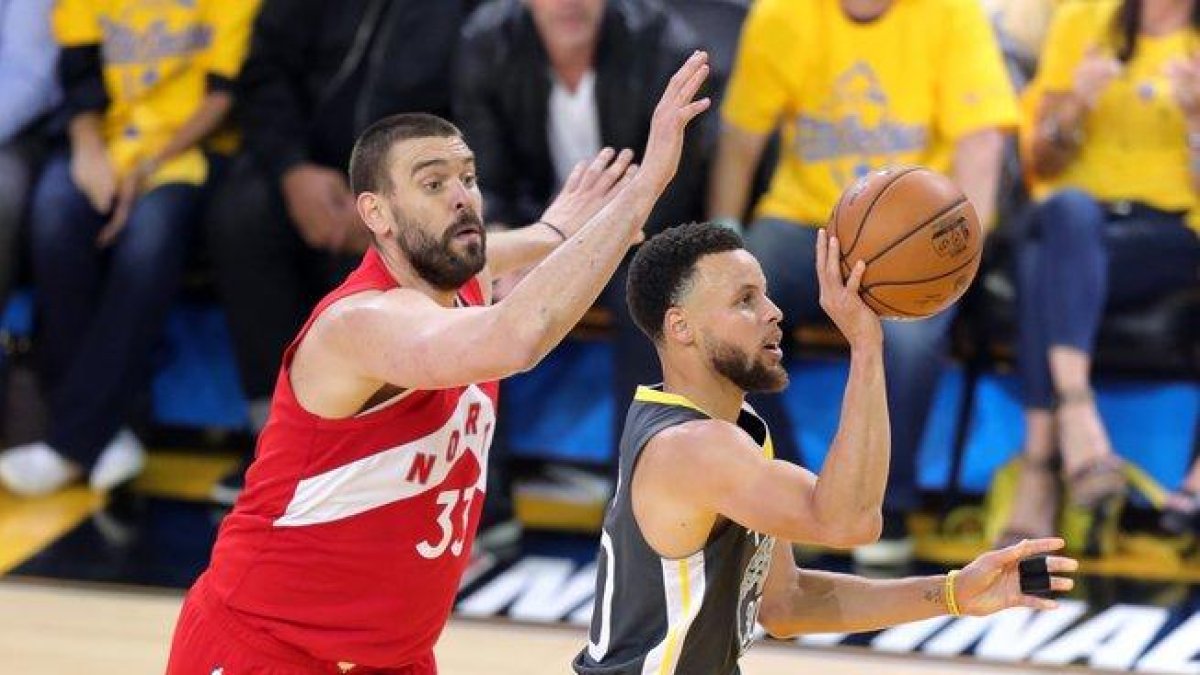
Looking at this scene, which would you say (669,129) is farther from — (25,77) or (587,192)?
(25,77)

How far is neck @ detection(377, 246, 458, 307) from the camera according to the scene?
4.41 metres

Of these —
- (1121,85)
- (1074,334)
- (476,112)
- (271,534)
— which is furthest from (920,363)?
(271,534)

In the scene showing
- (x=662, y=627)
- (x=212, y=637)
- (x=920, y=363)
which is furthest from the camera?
(x=920, y=363)

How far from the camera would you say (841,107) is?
7.13m

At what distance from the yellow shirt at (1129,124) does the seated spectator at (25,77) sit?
349 centimetres

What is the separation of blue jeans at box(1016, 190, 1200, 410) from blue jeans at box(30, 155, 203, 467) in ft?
9.42

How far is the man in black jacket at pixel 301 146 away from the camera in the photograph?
7.44 metres

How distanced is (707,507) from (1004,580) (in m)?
0.55

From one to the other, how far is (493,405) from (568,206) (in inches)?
22.4

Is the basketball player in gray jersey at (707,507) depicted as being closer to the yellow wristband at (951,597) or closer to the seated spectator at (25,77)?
the yellow wristband at (951,597)

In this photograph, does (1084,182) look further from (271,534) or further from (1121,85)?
(271,534)

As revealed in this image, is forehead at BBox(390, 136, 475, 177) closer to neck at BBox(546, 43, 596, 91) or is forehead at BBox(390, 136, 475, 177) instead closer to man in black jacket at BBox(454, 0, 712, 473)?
man in black jacket at BBox(454, 0, 712, 473)

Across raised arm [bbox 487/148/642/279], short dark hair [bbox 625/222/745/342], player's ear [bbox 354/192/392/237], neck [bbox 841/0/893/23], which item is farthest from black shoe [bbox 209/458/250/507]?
short dark hair [bbox 625/222/745/342]

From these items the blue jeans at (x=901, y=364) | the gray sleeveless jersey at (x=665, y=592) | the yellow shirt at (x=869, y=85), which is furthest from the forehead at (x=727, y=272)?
the yellow shirt at (x=869, y=85)
